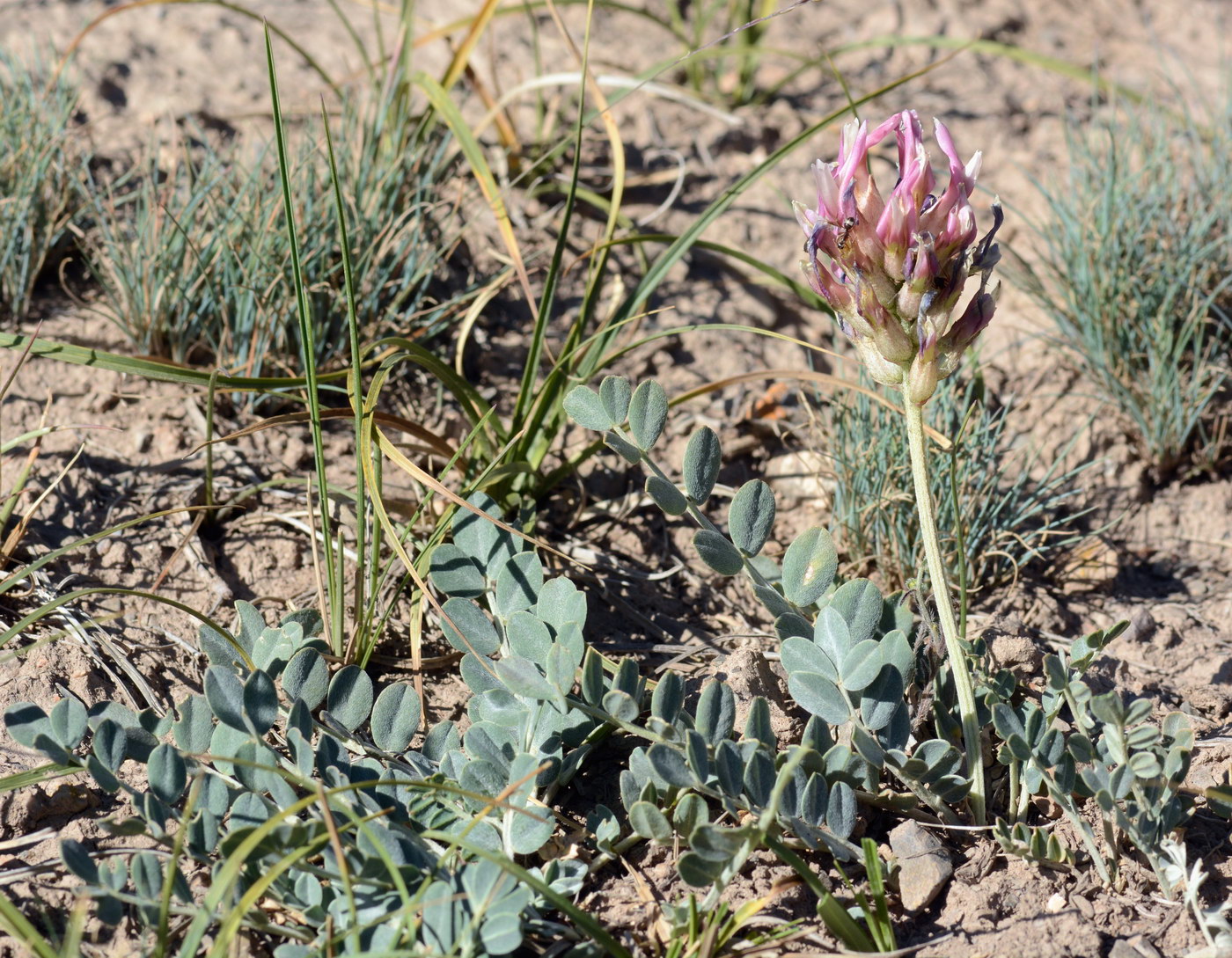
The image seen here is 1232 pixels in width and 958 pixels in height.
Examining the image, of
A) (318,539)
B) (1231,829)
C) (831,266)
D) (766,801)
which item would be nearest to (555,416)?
(318,539)

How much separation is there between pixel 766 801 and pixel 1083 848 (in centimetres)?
53

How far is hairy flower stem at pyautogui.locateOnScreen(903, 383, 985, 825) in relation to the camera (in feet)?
4.91

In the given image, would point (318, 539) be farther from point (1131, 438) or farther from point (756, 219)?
point (1131, 438)

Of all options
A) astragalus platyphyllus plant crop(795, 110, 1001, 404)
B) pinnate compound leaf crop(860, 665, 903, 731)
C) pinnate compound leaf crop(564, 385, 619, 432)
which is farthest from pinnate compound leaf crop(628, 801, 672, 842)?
astragalus platyphyllus plant crop(795, 110, 1001, 404)

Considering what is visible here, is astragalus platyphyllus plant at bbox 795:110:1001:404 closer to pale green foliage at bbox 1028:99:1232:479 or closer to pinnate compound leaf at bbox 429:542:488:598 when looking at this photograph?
pinnate compound leaf at bbox 429:542:488:598

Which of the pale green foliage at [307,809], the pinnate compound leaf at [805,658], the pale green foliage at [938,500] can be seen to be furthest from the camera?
the pale green foliage at [938,500]

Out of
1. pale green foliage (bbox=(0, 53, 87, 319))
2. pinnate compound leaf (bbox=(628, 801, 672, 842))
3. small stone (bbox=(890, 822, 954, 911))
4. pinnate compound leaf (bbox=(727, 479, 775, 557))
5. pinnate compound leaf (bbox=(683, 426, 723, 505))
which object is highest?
pale green foliage (bbox=(0, 53, 87, 319))

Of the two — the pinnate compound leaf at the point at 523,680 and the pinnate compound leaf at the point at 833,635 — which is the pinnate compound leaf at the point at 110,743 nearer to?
the pinnate compound leaf at the point at 523,680

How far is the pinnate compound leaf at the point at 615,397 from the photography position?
1.65 meters

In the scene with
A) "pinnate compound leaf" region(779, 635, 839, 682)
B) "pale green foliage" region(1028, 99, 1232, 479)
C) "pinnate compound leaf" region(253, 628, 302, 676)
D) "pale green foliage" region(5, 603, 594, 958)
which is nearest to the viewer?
"pale green foliage" region(5, 603, 594, 958)

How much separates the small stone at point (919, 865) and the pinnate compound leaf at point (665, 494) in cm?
60

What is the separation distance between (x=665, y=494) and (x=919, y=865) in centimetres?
66

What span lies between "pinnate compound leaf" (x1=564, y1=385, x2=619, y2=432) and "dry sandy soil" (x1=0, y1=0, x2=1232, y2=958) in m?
0.49

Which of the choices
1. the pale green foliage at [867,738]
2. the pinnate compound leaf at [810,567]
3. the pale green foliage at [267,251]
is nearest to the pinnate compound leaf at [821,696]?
the pale green foliage at [867,738]
